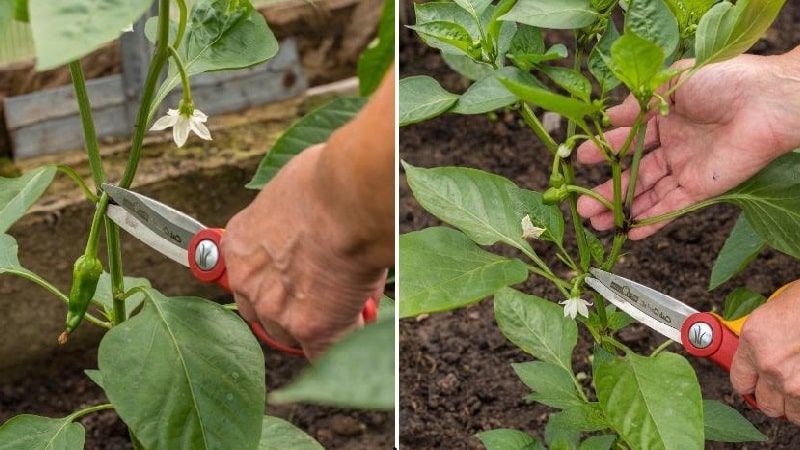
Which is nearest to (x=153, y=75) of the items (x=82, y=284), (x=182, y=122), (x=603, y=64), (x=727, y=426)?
(x=182, y=122)

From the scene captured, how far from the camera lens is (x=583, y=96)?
87cm

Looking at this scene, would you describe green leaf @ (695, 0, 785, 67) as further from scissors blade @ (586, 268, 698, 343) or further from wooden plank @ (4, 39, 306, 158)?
wooden plank @ (4, 39, 306, 158)

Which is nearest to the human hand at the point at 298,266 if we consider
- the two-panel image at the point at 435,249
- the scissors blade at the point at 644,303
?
the two-panel image at the point at 435,249

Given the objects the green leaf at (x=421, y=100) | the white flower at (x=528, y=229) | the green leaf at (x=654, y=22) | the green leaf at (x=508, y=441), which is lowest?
the green leaf at (x=508, y=441)

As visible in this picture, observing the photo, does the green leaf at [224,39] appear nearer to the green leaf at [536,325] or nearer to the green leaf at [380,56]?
the green leaf at [380,56]

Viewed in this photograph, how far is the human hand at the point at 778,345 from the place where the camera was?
0.93 metres

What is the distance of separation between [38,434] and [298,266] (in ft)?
1.53

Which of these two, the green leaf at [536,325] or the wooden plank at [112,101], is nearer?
the green leaf at [536,325]

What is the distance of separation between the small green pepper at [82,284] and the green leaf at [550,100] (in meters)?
0.39

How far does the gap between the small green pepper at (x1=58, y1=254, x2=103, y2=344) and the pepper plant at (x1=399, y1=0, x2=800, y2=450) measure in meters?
0.26

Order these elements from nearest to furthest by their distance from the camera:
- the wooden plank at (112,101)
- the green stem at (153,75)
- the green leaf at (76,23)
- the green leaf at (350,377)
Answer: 1. the green leaf at (350,377)
2. the green leaf at (76,23)
3. the green stem at (153,75)
4. the wooden plank at (112,101)

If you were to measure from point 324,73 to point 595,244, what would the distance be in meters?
1.08

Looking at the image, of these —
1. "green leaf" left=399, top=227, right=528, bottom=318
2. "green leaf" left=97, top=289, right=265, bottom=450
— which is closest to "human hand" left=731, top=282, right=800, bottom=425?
"green leaf" left=399, top=227, right=528, bottom=318

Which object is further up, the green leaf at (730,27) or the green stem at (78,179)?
the green leaf at (730,27)
